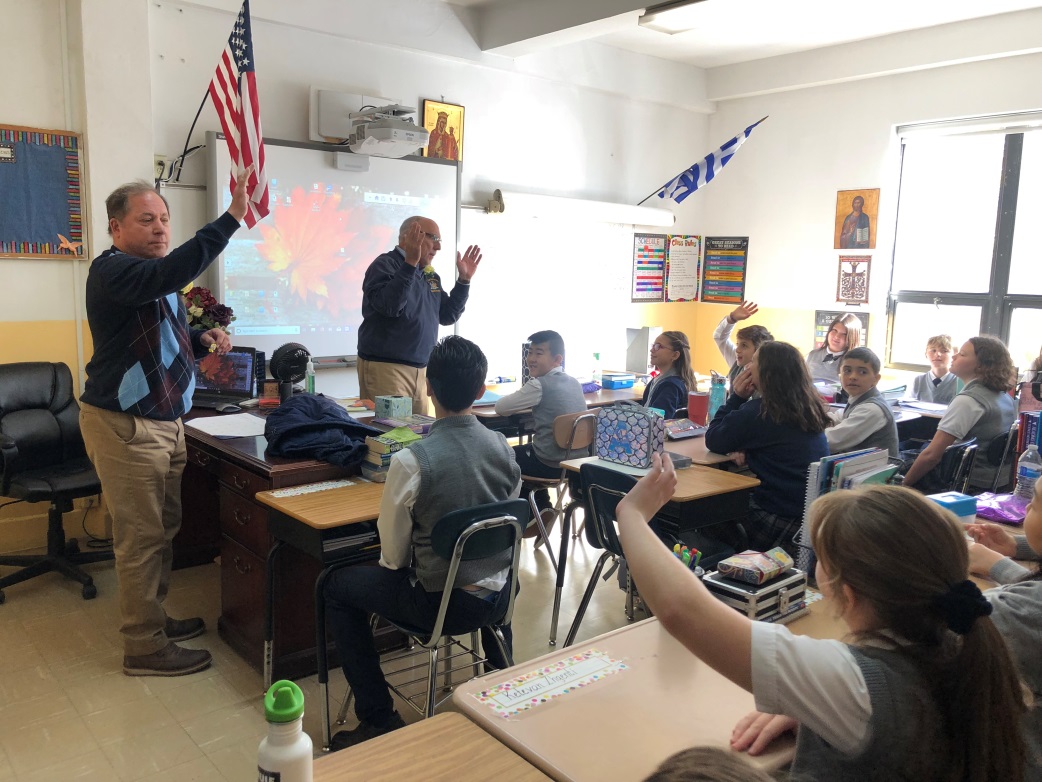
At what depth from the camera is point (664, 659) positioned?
1.70 meters

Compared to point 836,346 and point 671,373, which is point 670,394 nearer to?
point 671,373

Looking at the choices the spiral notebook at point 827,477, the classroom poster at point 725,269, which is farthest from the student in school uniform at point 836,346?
the spiral notebook at point 827,477

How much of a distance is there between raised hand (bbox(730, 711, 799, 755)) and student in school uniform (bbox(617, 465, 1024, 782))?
0.63 feet

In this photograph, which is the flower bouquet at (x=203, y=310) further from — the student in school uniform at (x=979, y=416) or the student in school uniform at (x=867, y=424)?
the student in school uniform at (x=979, y=416)

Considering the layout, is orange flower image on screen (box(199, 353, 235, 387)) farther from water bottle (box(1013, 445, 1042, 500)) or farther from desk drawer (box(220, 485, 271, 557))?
water bottle (box(1013, 445, 1042, 500))

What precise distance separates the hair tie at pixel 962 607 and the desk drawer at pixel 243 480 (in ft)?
7.58

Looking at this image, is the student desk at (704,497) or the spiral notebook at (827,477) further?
the student desk at (704,497)

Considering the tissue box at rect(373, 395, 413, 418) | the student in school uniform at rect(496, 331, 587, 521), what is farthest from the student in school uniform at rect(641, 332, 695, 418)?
the tissue box at rect(373, 395, 413, 418)

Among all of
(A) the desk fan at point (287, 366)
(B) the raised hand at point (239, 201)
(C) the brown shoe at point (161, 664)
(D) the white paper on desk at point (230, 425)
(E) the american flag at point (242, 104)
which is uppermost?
(E) the american flag at point (242, 104)

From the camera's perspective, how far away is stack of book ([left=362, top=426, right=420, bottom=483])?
9.56 feet

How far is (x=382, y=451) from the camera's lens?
2.92 m

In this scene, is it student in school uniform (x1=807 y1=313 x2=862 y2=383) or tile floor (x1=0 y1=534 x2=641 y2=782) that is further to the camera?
student in school uniform (x1=807 y1=313 x2=862 y2=383)

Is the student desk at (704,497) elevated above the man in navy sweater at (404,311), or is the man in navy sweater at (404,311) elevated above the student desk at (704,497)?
the man in navy sweater at (404,311)

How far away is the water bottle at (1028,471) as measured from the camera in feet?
9.18
